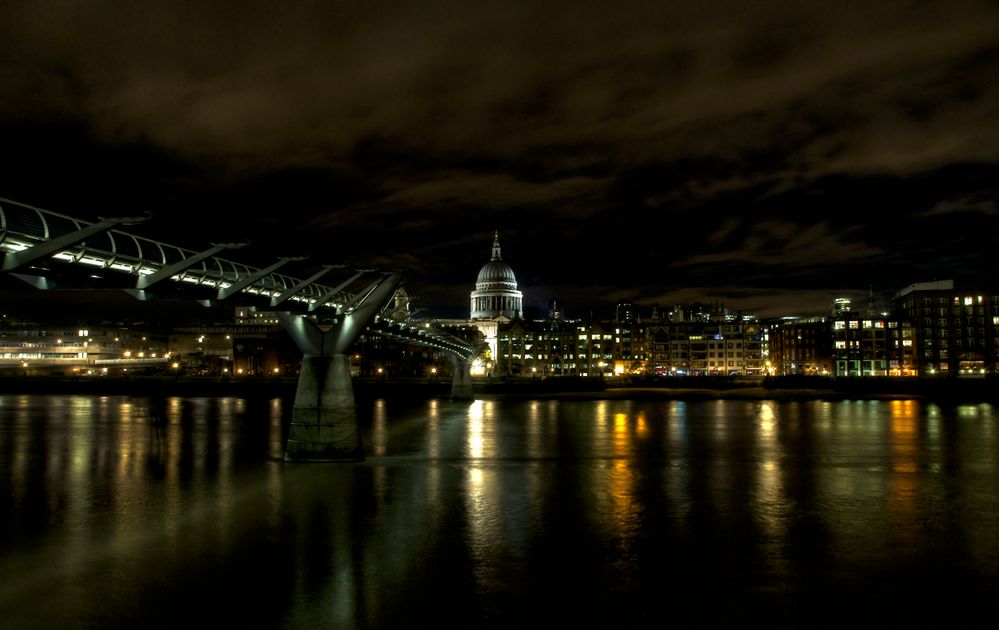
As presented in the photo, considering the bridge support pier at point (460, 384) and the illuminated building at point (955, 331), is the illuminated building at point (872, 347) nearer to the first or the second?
the illuminated building at point (955, 331)

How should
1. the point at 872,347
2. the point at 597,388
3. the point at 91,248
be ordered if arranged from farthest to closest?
the point at 872,347, the point at 597,388, the point at 91,248

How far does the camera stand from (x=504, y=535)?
85.8 ft

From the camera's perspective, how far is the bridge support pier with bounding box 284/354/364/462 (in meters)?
38.7

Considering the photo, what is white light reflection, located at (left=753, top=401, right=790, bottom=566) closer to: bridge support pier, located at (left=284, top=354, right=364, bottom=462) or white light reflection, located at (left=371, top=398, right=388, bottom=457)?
bridge support pier, located at (left=284, top=354, right=364, bottom=462)

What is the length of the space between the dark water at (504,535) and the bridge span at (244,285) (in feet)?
7.12

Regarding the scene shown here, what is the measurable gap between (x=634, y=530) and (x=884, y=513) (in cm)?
1017

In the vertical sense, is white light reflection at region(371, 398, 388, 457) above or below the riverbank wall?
below

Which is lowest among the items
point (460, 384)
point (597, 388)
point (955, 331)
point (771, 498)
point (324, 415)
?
point (771, 498)

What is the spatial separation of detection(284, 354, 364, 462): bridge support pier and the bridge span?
0.15ft

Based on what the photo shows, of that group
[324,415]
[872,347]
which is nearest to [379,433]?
[324,415]

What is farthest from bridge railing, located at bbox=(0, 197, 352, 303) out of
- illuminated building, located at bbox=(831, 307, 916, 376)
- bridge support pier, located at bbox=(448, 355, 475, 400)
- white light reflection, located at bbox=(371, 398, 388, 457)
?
illuminated building, located at bbox=(831, 307, 916, 376)

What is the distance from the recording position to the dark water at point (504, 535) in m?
18.5

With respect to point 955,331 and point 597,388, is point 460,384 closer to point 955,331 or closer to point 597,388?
point 597,388

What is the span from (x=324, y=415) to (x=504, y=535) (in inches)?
642
